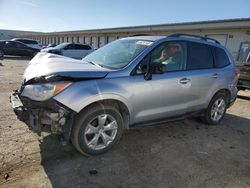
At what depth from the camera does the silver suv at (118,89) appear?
10.1 ft

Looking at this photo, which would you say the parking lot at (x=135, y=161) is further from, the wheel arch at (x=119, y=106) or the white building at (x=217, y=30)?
the white building at (x=217, y=30)

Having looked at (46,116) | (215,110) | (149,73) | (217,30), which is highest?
(217,30)

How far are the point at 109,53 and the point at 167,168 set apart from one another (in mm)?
2238

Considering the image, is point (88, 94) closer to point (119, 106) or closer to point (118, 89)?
point (118, 89)

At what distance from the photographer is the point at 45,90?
119 inches

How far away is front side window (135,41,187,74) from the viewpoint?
3725mm

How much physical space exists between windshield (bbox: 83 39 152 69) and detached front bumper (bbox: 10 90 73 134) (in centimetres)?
112

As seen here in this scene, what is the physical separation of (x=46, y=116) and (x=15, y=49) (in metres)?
19.7

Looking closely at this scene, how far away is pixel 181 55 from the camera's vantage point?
4.37m

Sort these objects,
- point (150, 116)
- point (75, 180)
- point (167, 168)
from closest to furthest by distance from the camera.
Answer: point (75, 180) < point (167, 168) < point (150, 116)

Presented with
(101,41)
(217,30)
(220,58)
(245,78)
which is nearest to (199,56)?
(220,58)

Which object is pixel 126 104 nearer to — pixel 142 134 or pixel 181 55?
pixel 142 134

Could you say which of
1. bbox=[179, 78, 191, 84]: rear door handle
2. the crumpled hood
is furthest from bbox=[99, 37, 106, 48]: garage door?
the crumpled hood

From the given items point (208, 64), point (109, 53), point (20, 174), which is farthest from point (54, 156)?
point (208, 64)
